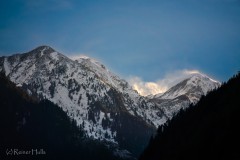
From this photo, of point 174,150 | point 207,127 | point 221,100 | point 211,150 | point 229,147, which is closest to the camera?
point 229,147

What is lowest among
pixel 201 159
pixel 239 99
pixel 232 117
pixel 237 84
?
pixel 201 159

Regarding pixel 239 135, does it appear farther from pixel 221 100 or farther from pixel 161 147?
pixel 161 147

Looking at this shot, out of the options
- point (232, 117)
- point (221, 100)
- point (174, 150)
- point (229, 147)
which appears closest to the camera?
point (229, 147)

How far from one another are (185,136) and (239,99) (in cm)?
3220

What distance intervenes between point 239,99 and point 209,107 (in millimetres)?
40612

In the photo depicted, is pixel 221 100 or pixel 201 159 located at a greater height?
pixel 221 100

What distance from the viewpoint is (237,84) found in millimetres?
188875

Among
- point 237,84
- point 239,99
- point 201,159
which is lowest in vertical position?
point 201,159

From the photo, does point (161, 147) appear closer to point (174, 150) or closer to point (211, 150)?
point (174, 150)

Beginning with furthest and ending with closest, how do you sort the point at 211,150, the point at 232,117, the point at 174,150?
the point at 174,150, the point at 232,117, the point at 211,150

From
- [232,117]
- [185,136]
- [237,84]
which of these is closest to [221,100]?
[237,84]

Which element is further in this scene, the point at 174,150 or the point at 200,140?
the point at 174,150

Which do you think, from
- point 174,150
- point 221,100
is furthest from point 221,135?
point 221,100

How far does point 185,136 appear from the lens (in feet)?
582
